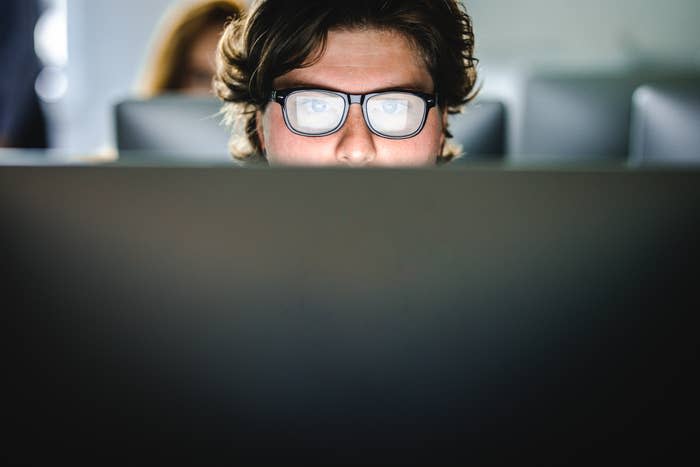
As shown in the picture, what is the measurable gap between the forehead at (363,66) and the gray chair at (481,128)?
0.23 meters

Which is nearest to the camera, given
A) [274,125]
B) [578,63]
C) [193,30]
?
A: [274,125]

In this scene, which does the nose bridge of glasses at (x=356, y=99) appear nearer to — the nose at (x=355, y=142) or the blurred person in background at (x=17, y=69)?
the nose at (x=355, y=142)

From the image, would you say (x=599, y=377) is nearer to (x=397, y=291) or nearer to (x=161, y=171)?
(x=397, y=291)

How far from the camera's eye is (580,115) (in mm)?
1312

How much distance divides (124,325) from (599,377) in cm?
22

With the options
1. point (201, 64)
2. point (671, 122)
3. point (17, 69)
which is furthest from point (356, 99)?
point (17, 69)

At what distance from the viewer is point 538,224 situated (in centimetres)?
25

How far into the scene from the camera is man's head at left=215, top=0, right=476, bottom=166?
831 mm

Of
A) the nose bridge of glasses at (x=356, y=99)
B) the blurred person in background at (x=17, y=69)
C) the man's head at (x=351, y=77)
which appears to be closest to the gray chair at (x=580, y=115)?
the man's head at (x=351, y=77)

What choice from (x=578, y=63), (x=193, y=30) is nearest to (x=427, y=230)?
(x=193, y=30)

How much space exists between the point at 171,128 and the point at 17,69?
9.49 ft

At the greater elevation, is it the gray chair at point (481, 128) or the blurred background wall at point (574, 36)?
the blurred background wall at point (574, 36)

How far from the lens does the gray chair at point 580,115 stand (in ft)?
4.28

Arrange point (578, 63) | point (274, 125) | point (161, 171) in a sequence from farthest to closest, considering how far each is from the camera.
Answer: point (578, 63), point (274, 125), point (161, 171)
